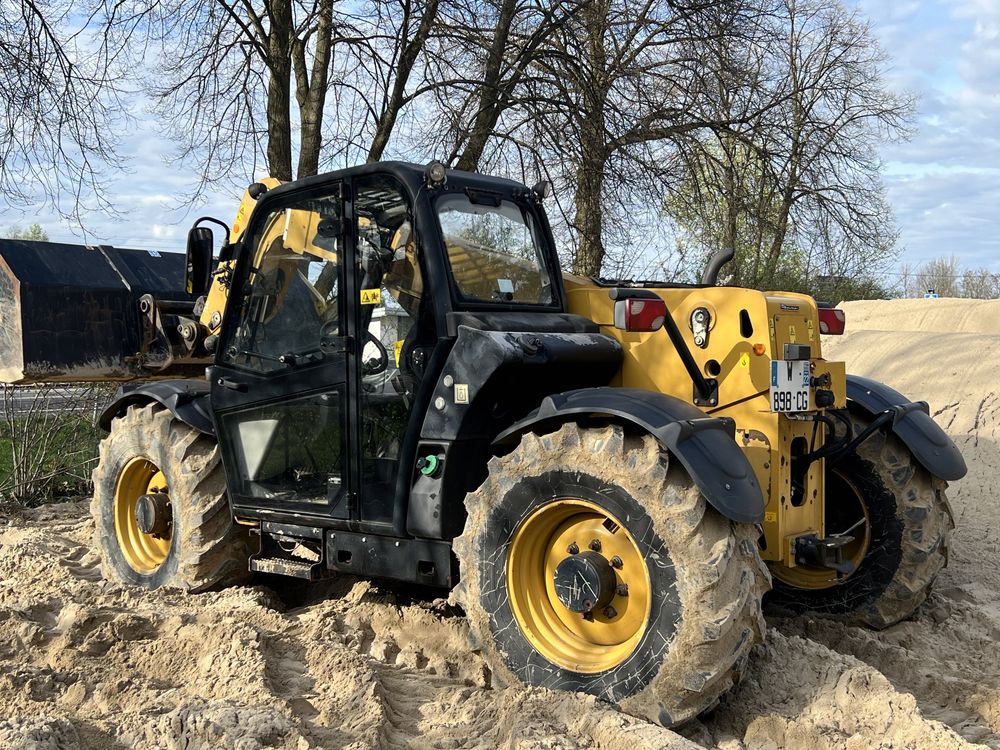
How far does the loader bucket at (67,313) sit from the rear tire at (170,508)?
527mm

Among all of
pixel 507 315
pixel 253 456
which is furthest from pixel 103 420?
pixel 507 315

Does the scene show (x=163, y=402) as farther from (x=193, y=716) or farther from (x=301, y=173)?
(x=301, y=173)

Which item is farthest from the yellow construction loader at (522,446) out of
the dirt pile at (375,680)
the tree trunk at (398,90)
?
the tree trunk at (398,90)

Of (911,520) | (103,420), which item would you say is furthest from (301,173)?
(911,520)

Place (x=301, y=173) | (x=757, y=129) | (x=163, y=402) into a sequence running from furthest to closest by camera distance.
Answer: (x=757, y=129) < (x=301, y=173) < (x=163, y=402)

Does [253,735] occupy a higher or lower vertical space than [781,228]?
lower

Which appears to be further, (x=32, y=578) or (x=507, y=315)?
(x=32, y=578)

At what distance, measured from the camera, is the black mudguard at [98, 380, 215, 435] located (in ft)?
19.6

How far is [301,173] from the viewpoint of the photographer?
1091cm

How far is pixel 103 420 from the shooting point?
680 centimetres

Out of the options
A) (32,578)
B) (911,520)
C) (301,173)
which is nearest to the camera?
(911,520)

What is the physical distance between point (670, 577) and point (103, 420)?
4.43 meters

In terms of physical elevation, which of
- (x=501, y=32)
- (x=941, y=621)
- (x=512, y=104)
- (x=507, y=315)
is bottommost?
(x=941, y=621)

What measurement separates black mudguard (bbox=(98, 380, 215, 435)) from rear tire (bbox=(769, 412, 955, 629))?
11.3ft
